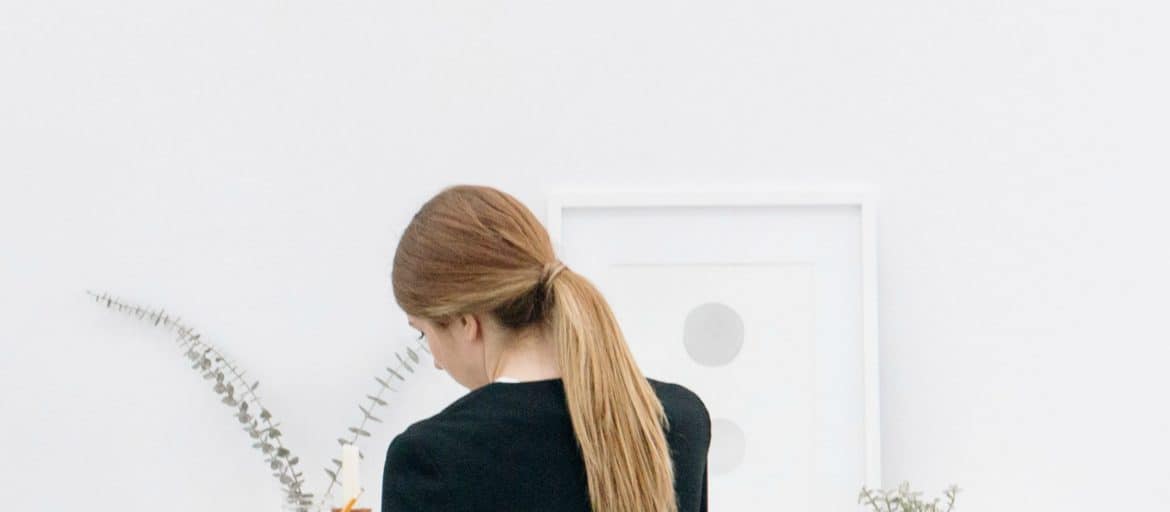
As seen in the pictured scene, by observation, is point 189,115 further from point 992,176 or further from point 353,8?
point 992,176

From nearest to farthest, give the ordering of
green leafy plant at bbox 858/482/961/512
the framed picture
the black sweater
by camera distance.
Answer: the black sweater < green leafy plant at bbox 858/482/961/512 < the framed picture

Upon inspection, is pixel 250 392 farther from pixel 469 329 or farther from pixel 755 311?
pixel 469 329

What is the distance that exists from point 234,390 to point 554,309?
36.9 inches

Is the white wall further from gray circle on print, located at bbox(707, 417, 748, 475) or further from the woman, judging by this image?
the woman

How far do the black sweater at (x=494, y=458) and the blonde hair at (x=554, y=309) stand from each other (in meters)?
0.02

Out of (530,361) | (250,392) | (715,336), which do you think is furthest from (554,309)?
(250,392)

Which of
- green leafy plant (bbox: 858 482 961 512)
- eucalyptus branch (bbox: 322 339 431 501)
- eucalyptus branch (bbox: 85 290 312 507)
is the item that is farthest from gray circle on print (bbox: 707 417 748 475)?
eucalyptus branch (bbox: 85 290 312 507)

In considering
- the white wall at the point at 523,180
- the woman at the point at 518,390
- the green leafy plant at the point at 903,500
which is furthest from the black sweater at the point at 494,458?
the white wall at the point at 523,180

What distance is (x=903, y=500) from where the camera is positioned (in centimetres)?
185

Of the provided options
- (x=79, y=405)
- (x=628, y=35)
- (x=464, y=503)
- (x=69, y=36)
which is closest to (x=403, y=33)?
(x=628, y=35)

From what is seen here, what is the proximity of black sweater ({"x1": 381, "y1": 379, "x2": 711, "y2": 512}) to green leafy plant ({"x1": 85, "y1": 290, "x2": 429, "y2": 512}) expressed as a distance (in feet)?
2.60

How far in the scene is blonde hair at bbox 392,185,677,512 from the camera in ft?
4.06

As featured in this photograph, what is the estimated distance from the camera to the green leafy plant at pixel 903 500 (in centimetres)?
183

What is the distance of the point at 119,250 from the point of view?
2.09 meters
